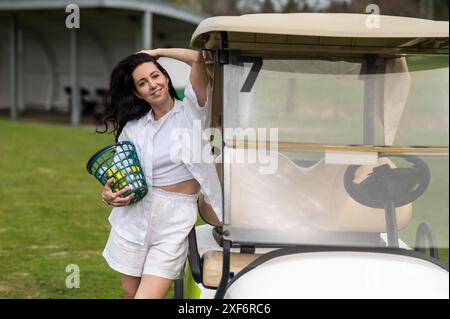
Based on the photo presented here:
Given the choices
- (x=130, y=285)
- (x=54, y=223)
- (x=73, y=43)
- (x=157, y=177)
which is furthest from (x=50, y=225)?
(x=73, y=43)

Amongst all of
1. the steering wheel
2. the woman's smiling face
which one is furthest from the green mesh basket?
the steering wheel

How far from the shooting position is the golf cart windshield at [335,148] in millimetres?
2469

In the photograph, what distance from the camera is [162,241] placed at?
2.74 m

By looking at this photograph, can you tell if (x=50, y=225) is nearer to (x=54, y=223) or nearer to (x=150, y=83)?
(x=54, y=223)

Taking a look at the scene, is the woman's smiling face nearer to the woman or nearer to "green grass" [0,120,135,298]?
the woman

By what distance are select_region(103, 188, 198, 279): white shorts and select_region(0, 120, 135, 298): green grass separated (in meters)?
1.27

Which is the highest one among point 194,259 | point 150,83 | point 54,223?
point 150,83

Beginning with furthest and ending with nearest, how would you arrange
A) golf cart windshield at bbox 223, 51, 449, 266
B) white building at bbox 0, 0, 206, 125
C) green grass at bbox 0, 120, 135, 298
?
white building at bbox 0, 0, 206, 125, green grass at bbox 0, 120, 135, 298, golf cart windshield at bbox 223, 51, 449, 266

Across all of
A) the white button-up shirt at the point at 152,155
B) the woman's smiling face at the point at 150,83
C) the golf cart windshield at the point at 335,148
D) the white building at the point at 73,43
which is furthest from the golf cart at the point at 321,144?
the white building at the point at 73,43

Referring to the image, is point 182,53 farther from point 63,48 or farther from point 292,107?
point 63,48

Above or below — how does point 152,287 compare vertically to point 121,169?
below

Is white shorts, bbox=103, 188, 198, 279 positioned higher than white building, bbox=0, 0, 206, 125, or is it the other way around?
white building, bbox=0, 0, 206, 125

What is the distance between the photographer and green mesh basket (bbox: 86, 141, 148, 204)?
8.60 feet

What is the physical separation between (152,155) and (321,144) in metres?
0.63
